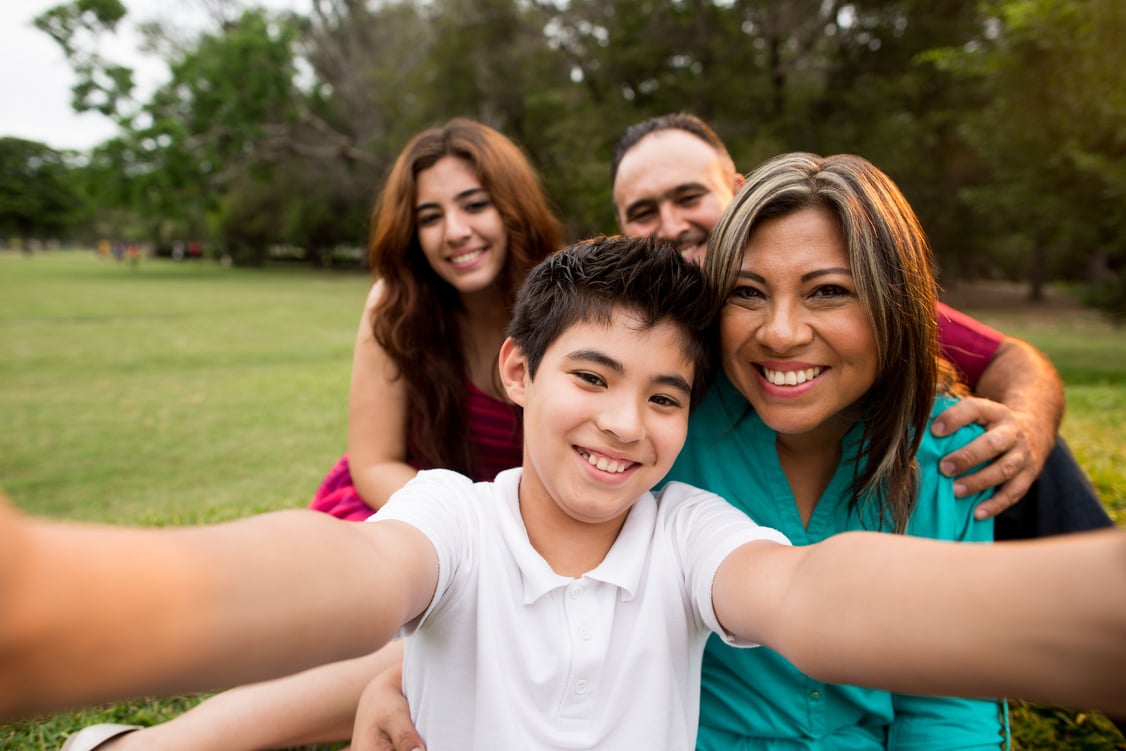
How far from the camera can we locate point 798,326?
5.60ft

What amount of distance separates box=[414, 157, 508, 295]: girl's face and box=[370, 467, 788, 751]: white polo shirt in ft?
6.16

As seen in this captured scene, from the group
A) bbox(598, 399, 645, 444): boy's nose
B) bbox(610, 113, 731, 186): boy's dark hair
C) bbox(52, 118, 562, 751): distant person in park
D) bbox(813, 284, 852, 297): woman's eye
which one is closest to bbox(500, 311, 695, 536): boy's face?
bbox(598, 399, 645, 444): boy's nose

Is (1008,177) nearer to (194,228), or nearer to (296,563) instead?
(296,563)

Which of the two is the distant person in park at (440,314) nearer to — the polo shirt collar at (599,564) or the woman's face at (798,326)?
the polo shirt collar at (599,564)

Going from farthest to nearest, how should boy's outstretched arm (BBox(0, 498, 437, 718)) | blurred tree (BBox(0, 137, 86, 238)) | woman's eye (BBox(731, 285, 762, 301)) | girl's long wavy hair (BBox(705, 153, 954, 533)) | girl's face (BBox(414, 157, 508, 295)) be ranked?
blurred tree (BBox(0, 137, 86, 238)) → girl's face (BBox(414, 157, 508, 295)) → woman's eye (BBox(731, 285, 762, 301)) → girl's long wavy hair (BBox(705, 153, 954, 533)) → boy's outstretched arm (BBox(0, 498, 437, 718))

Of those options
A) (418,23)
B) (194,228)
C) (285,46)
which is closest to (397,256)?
(418,23)

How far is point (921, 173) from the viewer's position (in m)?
19.1

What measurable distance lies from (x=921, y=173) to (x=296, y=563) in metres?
21.2

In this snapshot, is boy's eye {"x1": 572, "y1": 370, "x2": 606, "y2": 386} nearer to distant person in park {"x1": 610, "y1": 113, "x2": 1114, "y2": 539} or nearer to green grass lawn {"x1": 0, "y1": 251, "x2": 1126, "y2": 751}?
distant person in park {"x1": 610, "y1": 113, "x2": 1114, "y2": 539}

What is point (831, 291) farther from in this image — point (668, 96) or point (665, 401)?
point (668, 96)

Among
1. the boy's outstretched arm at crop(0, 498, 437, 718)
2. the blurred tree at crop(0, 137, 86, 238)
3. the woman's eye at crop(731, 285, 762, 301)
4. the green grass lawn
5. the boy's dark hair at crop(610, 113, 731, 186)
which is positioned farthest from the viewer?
the blurred tree at crop(0, 137, 86, 238)

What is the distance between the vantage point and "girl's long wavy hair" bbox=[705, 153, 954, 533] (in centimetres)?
169

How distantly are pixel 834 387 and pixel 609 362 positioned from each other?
0.60 meters

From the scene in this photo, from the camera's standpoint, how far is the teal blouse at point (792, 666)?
5.67 ft
